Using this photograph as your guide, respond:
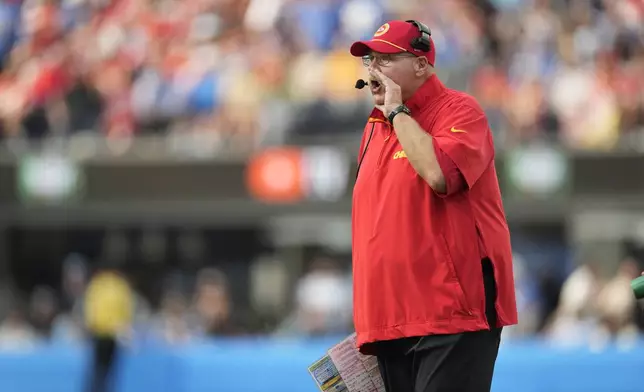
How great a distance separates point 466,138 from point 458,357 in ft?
2.22

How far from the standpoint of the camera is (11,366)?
1184cm

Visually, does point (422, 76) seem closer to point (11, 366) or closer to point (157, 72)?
point (11, 366)

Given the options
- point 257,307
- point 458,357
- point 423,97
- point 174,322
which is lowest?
point 458,357

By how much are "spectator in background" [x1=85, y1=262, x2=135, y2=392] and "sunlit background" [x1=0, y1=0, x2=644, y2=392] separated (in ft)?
0.51

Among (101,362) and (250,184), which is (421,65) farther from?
(250,184)

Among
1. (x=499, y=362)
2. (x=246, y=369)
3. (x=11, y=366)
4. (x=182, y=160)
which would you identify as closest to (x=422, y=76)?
(x=499, y=362)

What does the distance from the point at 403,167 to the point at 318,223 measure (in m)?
12.0

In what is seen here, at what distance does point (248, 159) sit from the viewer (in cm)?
1487

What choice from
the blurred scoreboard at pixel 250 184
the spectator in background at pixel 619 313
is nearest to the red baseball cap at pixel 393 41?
the spectator in background at pixel 619 313

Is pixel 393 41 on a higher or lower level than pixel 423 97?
higher

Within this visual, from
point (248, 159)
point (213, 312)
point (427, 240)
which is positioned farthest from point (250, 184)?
point (427, 240)

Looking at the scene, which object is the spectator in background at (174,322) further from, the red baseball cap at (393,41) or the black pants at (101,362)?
the red baseball cap at (393,41)

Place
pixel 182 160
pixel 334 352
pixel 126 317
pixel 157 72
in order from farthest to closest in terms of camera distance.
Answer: pixel 157 72 < pixel 182 160 < pixel 126 317 < pixel 334 352

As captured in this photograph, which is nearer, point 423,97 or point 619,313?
point 423,97
